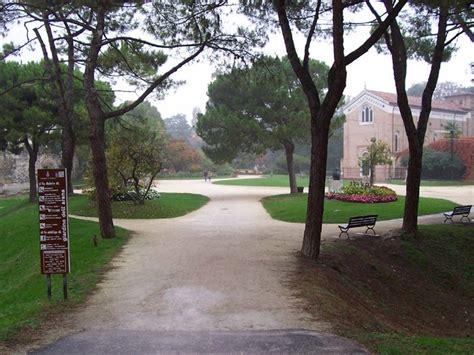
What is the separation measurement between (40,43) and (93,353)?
1464 cm

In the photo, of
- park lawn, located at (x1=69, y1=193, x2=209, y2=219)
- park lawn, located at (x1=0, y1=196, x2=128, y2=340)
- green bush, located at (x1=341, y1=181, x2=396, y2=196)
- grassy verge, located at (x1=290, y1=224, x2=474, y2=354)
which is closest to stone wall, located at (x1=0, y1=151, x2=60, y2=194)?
park lawn, located at (x1=69, y1=193, x2=209, y2=219)

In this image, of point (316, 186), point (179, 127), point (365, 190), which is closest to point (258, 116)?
point (365, 190)

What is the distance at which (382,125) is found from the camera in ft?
178

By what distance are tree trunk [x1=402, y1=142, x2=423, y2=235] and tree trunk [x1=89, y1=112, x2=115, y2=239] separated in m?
8.40

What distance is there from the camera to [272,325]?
6.31m

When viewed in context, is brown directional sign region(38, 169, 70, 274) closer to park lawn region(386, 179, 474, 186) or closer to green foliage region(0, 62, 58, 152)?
green foliage region(0, 62, 58, 152)

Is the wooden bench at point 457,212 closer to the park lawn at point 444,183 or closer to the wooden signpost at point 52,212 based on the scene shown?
the wooden signpost at point 52,212

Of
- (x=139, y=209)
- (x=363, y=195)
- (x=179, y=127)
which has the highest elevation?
(x=179, y=127)

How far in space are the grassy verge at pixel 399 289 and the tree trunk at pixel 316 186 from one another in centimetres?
47

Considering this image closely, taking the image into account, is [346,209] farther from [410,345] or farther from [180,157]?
[180,157]

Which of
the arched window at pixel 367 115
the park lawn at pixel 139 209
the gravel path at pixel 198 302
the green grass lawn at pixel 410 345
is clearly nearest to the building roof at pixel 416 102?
the arched window at pixel 367 115

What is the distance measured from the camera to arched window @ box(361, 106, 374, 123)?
55.6 meters

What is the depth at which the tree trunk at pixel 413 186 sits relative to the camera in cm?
1453

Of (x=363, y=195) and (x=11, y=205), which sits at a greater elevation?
(x=363, y=195)
